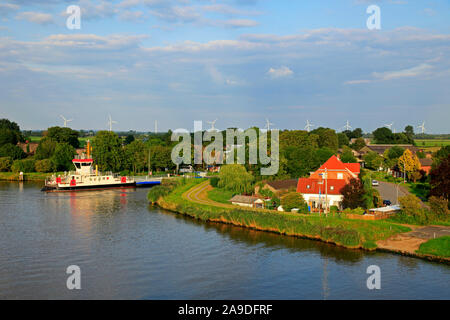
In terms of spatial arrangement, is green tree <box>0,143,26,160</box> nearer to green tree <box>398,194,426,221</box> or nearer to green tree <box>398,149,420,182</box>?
green tree <box>398,149,420,182</box>

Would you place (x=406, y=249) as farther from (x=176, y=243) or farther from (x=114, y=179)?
(x=114, y=179)

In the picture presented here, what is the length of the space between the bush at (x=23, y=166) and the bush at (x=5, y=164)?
59.5 inches

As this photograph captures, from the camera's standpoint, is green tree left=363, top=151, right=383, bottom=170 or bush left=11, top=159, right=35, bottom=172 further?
bush left=11, top=159, right=35, bottom=172

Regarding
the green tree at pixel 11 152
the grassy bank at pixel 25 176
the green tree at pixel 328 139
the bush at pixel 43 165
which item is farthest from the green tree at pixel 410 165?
the green tree at pixel 11 152

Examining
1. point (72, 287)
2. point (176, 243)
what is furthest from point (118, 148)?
point (72, 287)

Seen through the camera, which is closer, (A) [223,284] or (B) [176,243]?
(A) [223,284]

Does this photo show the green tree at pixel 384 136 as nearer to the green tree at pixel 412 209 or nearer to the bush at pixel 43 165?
the bush at pixel 43 165

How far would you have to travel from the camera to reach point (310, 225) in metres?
43.7

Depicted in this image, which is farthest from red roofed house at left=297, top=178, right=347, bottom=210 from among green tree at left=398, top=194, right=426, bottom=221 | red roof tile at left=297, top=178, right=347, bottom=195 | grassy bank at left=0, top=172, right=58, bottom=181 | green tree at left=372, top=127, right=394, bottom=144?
green tree at left=372, top=127, right=394, bottom=144

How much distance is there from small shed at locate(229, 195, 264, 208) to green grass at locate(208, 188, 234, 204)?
278cm

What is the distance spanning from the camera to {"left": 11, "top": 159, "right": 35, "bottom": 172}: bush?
4338 inches

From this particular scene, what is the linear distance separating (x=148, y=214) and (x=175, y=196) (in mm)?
9910

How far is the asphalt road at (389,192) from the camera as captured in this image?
198 feet

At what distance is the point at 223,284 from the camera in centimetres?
3038
